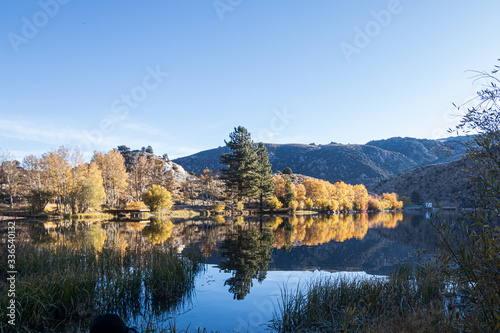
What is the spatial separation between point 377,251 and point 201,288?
1504 cm

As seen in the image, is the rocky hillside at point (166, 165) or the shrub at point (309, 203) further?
the rocky hillside at point (166, 165)

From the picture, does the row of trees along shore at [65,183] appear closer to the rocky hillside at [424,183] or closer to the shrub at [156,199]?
the shrub at [156,199]

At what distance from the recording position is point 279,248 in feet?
68.7

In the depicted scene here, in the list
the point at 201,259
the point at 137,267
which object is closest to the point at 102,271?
the point at 137,267

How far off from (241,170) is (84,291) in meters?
48.8

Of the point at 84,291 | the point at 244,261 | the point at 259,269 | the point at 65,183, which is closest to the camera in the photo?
the point at 84,291

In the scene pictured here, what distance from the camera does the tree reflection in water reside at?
12312 mm

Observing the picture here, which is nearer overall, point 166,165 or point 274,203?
point 274,203

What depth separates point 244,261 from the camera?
1650 centimetres

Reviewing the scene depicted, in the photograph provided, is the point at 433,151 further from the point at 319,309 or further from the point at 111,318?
the point at 111,318

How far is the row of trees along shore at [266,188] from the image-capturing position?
188 ft

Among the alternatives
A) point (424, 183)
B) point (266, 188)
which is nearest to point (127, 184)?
point (266, 188)

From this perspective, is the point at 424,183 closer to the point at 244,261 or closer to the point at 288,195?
the point at 288,195

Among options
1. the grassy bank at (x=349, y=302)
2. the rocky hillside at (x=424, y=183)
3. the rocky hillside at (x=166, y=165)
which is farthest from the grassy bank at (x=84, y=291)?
the rocky hillside at (x=166, y=165)
